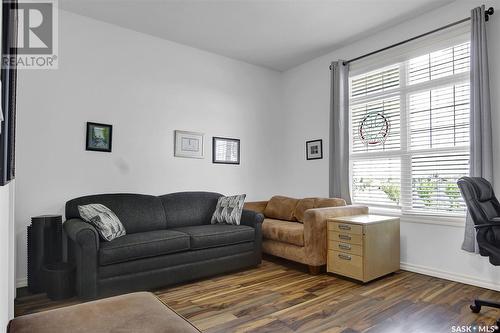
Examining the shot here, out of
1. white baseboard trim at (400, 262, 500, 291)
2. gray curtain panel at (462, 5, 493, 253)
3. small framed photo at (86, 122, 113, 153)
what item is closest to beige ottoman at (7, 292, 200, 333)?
small framed photo at (86, 122, 113, 153)

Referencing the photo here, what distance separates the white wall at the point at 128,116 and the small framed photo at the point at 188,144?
0.09 m

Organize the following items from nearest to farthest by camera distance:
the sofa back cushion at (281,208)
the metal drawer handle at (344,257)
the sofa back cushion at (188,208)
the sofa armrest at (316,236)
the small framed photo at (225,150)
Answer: the metal drawer handle at (344,257)
the sofa armrest at (316,236)
the sofa back cushion at (188,208)
the sofa back cushion at (281,208)
the small framed photo at (225,150)

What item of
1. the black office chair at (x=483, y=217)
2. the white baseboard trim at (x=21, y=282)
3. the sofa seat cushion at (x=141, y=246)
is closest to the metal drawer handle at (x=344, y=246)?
the black office chair at (x=483, y=217)

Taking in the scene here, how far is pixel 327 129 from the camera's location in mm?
4551

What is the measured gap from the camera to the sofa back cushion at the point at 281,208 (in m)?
4.39

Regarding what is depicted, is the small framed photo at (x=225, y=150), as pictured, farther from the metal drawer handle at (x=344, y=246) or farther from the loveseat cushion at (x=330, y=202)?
the metal drawer handle at (x=344, y=246)

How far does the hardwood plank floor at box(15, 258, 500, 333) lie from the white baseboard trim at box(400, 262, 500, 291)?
2.9 inches

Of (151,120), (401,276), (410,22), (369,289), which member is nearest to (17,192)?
(151,120)

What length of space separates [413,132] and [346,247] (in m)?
1.60

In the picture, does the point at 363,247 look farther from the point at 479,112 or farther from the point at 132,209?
the point at 132,209

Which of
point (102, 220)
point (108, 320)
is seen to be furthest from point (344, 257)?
point (108, 320)

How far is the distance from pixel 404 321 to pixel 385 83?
2856 millimetres

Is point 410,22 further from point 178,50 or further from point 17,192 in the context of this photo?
point 17,192

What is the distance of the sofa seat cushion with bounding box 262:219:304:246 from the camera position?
11.6 ft
